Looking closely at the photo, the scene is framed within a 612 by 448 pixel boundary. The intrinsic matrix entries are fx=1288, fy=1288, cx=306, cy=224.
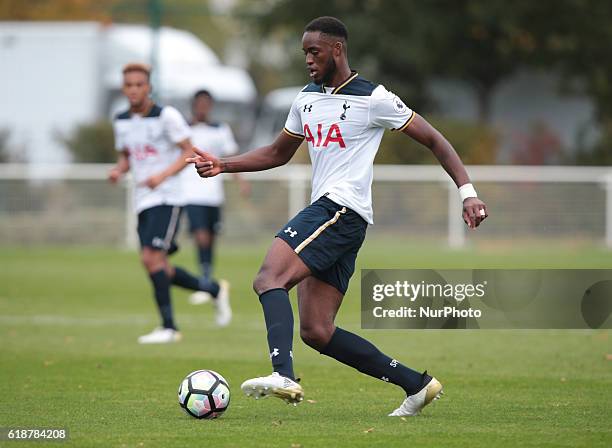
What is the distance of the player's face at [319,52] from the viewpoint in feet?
25.9

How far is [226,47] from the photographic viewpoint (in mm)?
85500

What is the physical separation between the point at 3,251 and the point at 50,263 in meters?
3.13

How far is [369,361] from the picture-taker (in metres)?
8.02

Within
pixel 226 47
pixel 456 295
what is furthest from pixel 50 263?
pixel 226 47

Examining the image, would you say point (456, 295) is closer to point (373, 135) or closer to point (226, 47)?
point (373, 135)

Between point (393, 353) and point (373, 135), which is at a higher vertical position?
point (373, 135)

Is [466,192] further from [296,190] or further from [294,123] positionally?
[296,190]

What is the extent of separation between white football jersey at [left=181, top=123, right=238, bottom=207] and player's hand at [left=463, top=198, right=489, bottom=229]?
997 centimetres

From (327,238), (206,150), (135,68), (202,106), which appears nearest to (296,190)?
(206,150)

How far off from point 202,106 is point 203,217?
1.72 meters

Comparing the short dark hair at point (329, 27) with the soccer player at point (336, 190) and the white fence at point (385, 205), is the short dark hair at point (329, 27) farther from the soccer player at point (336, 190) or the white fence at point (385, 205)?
the white fence at point (385, 205)

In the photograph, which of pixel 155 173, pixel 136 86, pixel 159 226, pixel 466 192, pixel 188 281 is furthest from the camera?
pixel 188 281

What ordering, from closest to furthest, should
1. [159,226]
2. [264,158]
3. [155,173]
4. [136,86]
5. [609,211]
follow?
1. [264,158]
2. [136,86]
3. [159,226]
4. [155,173]
5. [609,211]

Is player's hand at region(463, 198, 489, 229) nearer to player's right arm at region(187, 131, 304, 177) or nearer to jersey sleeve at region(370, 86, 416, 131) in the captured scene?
jersey sleeve at region(370, 86, 416, 131)
